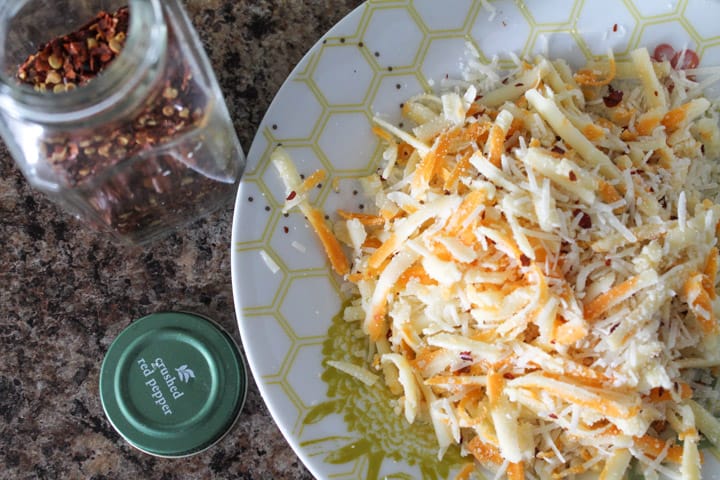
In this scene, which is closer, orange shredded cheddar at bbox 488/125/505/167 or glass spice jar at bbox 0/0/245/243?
glass spice jar at bbox 0/0/245/243

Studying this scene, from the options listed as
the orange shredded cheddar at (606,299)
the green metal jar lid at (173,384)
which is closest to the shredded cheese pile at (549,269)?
the orange shredded cheddar at (606,299)

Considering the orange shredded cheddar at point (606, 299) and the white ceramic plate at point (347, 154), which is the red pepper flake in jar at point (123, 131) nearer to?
the white ceramic plate at point (347, 154)

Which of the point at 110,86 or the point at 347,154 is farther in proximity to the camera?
the point at 347,154

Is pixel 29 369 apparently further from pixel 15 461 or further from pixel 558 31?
pixel 558 31

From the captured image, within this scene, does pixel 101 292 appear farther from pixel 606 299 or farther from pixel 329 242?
pixel 606 299

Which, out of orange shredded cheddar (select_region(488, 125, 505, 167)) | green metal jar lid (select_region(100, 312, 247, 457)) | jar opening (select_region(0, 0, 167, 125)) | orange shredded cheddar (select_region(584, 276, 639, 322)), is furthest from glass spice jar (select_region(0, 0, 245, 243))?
orange shredded cheddar (select_region(584, 276, 639, 322))

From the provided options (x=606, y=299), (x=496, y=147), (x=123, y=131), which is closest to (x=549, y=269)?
(x=606, y=299)

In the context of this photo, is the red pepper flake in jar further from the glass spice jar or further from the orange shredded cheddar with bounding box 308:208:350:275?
the orange shredded cheddar with bounding box 308:208:350:275
